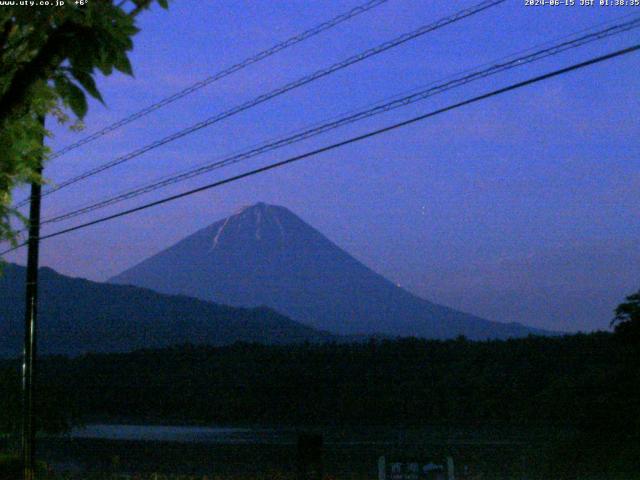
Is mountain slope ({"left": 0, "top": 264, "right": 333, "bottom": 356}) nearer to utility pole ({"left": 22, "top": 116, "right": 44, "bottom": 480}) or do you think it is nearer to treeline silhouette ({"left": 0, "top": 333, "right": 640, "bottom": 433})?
treeline silhouette ({"left": 0, "top": 333, "right": 640, "bottom": 433})

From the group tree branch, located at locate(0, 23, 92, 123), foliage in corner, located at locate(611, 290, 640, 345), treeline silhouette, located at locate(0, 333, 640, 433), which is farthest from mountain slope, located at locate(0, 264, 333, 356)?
tree branch, located at locate(0, 23, 92, 123)

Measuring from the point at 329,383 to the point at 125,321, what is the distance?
10482 centimetres

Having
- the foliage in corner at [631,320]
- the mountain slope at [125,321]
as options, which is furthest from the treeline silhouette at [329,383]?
the mountain slope at [125,321]

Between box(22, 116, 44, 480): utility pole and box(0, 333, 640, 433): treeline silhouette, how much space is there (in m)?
8.68

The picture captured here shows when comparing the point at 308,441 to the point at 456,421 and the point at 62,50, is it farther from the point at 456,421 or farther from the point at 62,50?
the point at 456,421

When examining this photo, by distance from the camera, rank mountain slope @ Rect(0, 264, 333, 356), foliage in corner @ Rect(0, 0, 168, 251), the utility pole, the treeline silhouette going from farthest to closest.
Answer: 1. mountain slope @ Rect(0, 264, 333, 356)
2. the treeline silhouette
3. the utility pole
4. foliage in corner @ Rect(0, 0, 168, 251)

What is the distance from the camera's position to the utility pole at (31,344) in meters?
19.1

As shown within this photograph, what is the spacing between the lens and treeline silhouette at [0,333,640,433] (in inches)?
1628

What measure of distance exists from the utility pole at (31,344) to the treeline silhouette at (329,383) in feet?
28.5

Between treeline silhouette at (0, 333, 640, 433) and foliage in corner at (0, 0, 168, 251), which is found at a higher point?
foliage in corner at (0, 0, 168, 251)

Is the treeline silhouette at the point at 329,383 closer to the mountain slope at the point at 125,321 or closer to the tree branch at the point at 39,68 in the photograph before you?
the tree branch at the point at 39,68

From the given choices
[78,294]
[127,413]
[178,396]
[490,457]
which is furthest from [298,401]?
[78,294]

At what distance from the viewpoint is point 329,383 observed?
170 feet

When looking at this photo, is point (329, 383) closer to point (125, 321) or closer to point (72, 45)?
point (72, 45)
